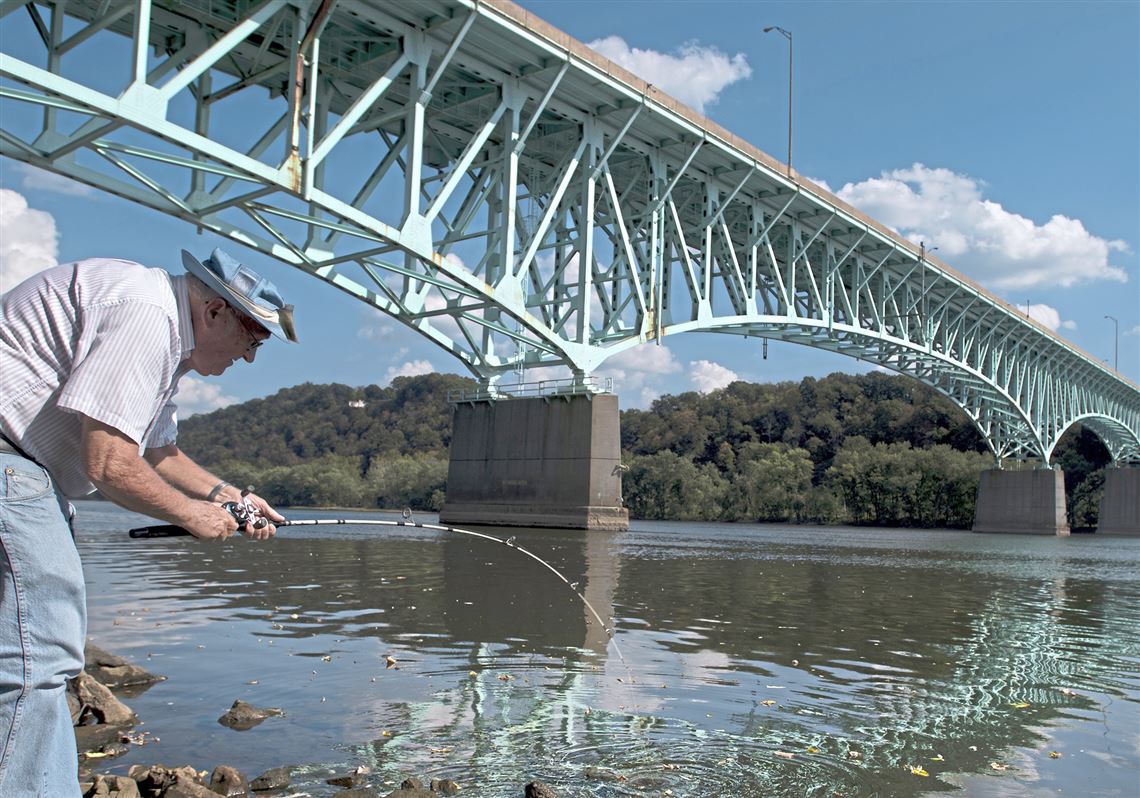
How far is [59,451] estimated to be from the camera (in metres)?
3.00

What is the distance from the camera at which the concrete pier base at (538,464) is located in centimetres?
3753

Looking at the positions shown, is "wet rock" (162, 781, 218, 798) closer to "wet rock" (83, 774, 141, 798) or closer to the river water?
"wet rock" (83, 774, 141, 798)

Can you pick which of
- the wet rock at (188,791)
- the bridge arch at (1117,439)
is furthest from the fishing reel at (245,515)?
the bridge arch at (1117,439)

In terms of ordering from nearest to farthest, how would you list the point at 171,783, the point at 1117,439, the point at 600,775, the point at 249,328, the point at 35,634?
the point at 35,634, the point at 249,328, the point at 171,783, the point at 600,775, the point at 1117,439

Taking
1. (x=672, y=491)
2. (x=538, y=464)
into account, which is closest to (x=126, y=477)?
(x=538, y=464)

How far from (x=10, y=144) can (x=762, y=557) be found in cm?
2100

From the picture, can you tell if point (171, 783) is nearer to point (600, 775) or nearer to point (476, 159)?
point (600, 775)

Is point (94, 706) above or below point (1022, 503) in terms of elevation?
below

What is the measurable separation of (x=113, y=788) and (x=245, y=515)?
1.66 meters

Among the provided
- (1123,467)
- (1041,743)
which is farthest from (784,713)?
(1123,467)

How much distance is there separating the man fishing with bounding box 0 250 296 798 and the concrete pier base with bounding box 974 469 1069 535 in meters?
85.0

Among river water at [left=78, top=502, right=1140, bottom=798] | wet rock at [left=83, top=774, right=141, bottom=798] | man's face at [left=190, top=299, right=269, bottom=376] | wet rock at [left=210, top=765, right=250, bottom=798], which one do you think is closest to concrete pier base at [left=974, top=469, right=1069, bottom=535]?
river water at [left=78, top=502, right=1140, bottom=798]

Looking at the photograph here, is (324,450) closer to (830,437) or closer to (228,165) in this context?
Result: (830,437)

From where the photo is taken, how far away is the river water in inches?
212
